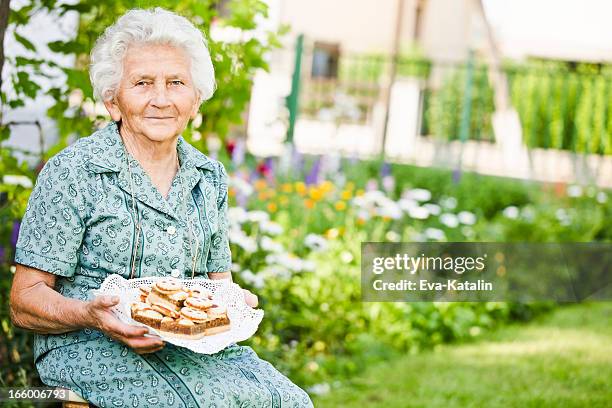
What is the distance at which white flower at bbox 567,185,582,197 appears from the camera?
7451mm

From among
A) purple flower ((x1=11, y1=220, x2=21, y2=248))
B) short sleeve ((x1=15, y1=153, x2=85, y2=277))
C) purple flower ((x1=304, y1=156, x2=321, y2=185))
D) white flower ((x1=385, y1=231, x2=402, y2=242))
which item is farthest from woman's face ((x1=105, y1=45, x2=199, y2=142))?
purple flower ((x1=304, y1=156, x2=321, y2=185))

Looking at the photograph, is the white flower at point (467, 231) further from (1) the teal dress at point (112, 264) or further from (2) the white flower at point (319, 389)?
(1) the teal dress at point (112, 264)

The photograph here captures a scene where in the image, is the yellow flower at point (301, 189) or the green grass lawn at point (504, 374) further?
the yellow flower at point (301, 189)

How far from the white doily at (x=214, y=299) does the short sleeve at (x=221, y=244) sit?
130 mm

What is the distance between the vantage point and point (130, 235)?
239cm

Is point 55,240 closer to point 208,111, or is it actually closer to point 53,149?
point 53,149

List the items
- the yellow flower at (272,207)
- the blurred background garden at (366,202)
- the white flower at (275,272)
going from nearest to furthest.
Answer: the blurred background garden at (366,202) < the white flower at (275,272) < the yellow flower at (272,207)

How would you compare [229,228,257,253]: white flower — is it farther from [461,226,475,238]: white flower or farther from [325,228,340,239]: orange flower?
[461,226,475,238]: white flower

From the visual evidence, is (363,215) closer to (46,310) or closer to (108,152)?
(108,152)

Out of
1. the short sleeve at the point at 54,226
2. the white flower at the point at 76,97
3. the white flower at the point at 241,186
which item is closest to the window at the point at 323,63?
the white flower at the point at 241,186

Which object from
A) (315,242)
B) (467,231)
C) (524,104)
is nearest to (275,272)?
(315,242)

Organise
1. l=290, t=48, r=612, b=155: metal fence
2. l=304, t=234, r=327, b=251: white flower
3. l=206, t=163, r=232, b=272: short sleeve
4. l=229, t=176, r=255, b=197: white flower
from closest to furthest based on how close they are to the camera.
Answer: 1. l=206, t=163, r=232, b=272: short sleeve
2. l=229, t=176, r=255, b=197: white flower
3. l=304, t=234, r=327, b=251: white flower
4. l=290, t=48, r=612, b=155: metal fence

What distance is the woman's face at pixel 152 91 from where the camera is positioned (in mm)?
2473

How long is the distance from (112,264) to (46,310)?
20 cm
